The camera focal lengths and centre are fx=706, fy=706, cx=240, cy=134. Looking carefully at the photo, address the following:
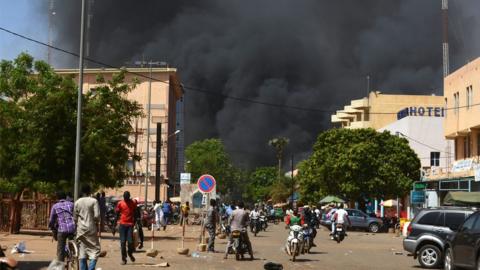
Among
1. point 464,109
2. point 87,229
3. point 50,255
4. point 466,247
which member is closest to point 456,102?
point 464,109

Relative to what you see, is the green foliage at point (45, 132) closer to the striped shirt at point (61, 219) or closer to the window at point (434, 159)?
the striped shirt at point (61, 219)

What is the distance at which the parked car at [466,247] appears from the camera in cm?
1548

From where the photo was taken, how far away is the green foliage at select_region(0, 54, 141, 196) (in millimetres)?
28938

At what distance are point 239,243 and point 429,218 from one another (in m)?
5.65

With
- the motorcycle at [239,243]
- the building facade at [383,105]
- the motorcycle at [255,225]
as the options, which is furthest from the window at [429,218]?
the building facade at [383,105]

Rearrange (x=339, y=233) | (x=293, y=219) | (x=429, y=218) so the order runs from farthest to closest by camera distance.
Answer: (x=339, y=233) → (x=293, y=219) → (x=429, y=218)

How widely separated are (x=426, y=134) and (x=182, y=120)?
60.8m

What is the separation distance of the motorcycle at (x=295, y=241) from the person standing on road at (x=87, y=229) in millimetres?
9015

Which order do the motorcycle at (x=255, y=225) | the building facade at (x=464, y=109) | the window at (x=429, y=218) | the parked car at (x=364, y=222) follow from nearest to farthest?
the window at (x=429, y=218) < the motorcycle at (x=255, y=225) < the building facade at (x=464, y=109) < the parked car at (x=364, y=222)

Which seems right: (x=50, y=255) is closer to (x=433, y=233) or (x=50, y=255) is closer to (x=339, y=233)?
(x=433, y=233)

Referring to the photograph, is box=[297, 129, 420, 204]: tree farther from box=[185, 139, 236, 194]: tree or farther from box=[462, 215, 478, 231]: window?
box=[462, 215, 478, 231]: window

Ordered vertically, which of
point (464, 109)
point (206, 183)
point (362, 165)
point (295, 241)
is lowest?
point (295, 241)

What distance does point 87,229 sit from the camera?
529 inches

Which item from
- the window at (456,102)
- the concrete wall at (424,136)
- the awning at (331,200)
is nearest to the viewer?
the window at (456,102)
